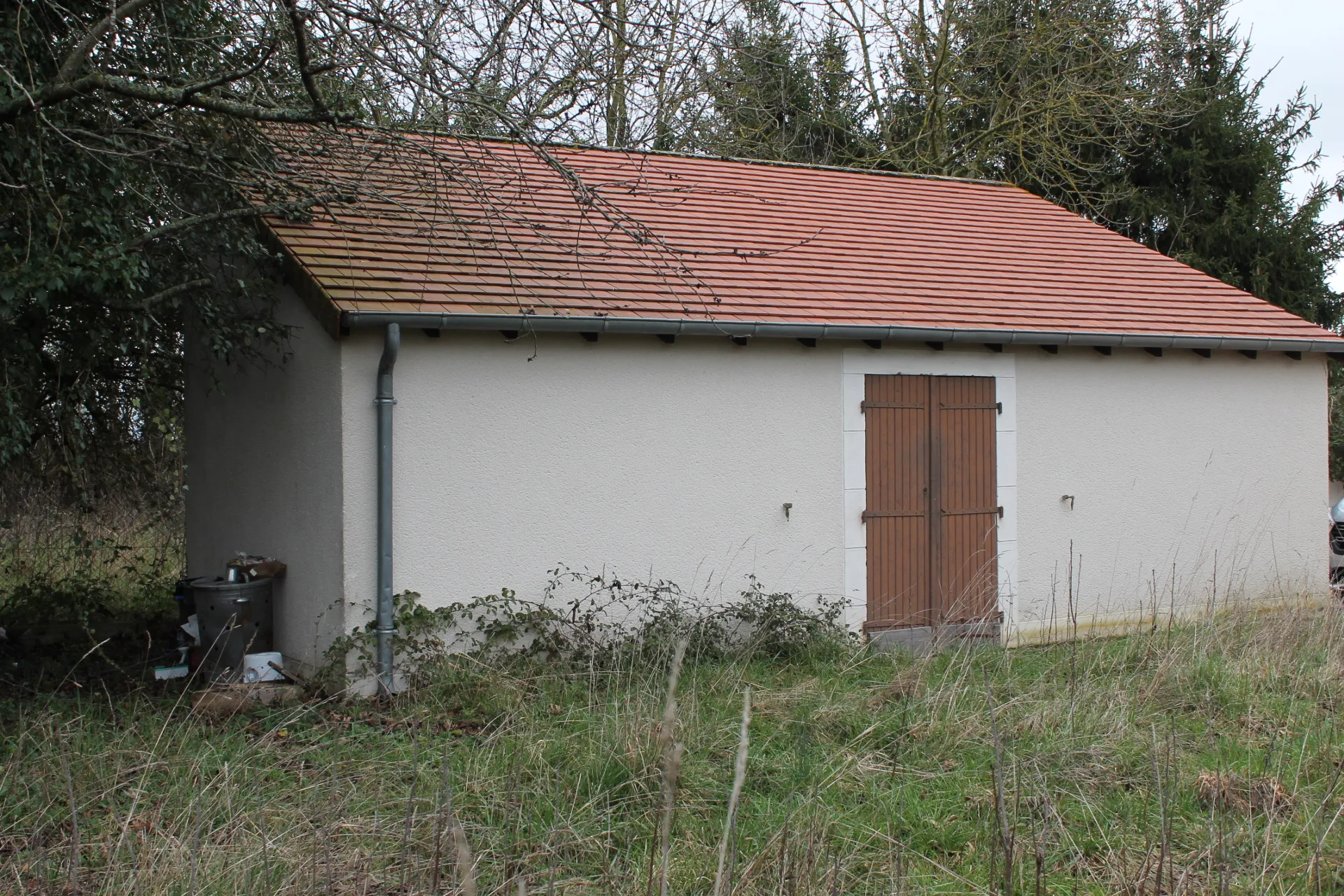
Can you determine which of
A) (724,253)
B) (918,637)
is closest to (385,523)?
(724,253)


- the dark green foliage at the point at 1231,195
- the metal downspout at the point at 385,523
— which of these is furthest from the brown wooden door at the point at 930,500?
the dark green foliage at the point at 1231,195

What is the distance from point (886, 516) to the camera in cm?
922

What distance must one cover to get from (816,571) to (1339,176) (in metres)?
16.0

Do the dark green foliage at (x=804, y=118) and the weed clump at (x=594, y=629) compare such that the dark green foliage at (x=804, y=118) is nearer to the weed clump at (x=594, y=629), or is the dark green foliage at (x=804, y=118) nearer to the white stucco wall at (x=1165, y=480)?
the white stucco wall at (x=1165, y=480)

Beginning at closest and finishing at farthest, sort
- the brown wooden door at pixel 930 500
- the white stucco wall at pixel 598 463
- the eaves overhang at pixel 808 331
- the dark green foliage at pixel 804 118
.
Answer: the eaves overhang at pixel 808 331 → the white stucco wall at pixel 598 463 → the brown wooden door at pixel 930 500 → the dark green foliage at pixel 804 118

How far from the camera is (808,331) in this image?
8656 mm

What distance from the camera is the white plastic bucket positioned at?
7.73m

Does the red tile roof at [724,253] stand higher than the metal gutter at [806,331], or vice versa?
the red tile roof at [724,253]

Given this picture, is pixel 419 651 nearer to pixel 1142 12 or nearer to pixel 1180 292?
pixel 1180 292

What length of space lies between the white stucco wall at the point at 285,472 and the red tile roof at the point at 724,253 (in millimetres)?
757

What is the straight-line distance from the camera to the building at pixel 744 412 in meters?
7.72

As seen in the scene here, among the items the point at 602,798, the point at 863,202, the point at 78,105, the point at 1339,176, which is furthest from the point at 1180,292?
Result: the point at 1339,176

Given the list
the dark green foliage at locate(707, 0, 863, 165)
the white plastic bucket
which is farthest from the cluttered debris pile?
the dark green foliage at locate(707, 0, 863, 165)

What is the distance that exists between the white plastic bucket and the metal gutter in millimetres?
2391
